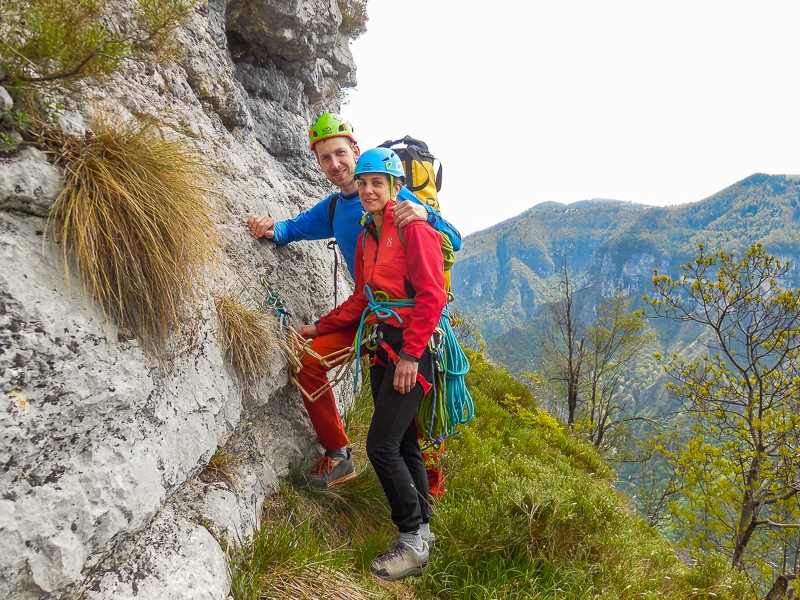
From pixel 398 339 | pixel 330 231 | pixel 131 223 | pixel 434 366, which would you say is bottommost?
pixel 434 366

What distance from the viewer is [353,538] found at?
326cm

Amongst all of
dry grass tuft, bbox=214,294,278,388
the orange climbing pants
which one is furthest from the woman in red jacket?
dry grass tuft, bbox=214,294,278,388

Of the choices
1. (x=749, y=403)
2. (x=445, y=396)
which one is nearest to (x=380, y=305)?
(x=445, y=396)

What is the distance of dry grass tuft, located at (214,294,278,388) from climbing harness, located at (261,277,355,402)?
0.85ft

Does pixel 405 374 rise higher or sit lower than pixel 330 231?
lower

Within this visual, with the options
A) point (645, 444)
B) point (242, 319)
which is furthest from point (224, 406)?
point (645, 444)

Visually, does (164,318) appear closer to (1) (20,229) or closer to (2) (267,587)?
(1) (20,229)

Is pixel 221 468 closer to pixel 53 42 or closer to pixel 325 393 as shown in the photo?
pixel 325 393

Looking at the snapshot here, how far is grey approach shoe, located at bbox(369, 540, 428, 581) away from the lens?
3039mm

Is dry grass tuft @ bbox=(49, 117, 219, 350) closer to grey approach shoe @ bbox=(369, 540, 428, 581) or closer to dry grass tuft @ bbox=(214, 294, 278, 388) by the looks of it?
dry grass tuft @ bbox=(214, 294, 278, 388)

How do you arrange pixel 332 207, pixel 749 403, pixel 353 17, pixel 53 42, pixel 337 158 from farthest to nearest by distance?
1. pixel 749 403
2. pixel 353 17
3. pixel 332 207
4. pixel 337 158
5. pixel 53 42

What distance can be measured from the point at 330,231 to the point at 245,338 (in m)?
1.58

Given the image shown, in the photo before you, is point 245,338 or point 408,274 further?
point 408,274

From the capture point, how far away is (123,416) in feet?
6.61
